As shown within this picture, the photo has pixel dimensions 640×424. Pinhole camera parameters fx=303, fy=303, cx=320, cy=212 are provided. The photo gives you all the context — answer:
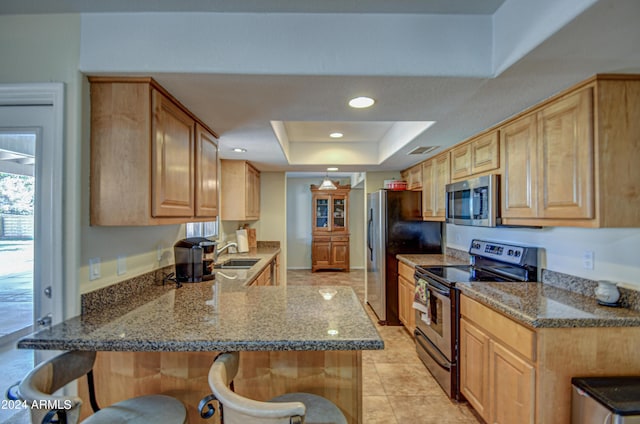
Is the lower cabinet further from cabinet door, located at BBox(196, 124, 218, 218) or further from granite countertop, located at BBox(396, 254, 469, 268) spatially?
cabinet door, located at BBox(196, 124, 218, 218)

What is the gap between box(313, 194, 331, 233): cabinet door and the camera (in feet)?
24.7

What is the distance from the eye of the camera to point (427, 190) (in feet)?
12.0

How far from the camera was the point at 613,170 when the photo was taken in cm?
153

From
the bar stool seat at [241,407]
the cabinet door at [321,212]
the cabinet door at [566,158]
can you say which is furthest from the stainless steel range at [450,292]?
the cabinet door at [321,212]

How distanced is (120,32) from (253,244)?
3536 mm

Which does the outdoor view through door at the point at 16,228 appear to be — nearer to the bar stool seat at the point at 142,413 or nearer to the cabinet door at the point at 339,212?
the bar stool seat at the point at 142,413

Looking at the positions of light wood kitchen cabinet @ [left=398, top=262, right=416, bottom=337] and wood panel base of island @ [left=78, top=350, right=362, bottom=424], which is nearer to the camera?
wood panel base of island @ [left=78, top=350, right=362, bottom=424]

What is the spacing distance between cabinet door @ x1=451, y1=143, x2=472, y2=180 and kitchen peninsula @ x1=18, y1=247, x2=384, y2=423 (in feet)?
5.89

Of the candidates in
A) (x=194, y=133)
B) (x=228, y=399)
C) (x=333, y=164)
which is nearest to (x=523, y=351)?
(x=228, y=399)

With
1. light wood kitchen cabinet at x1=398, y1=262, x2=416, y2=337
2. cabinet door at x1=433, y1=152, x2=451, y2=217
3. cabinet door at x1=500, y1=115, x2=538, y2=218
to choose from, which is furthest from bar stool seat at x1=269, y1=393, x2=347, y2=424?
cabinet door at x1=433, y1=152, x2=451, y2=217

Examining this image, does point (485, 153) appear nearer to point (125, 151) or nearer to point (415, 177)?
point (415, 177)

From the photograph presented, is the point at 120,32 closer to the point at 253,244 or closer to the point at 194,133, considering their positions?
the point at 194,133

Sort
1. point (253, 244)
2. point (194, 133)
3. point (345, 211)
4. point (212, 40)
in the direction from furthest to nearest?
point (345, 211) < point (253, 244) < point (194, 133) < point (212, 40)

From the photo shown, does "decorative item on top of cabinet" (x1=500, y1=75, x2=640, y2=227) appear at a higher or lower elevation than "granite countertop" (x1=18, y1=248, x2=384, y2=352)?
higher
